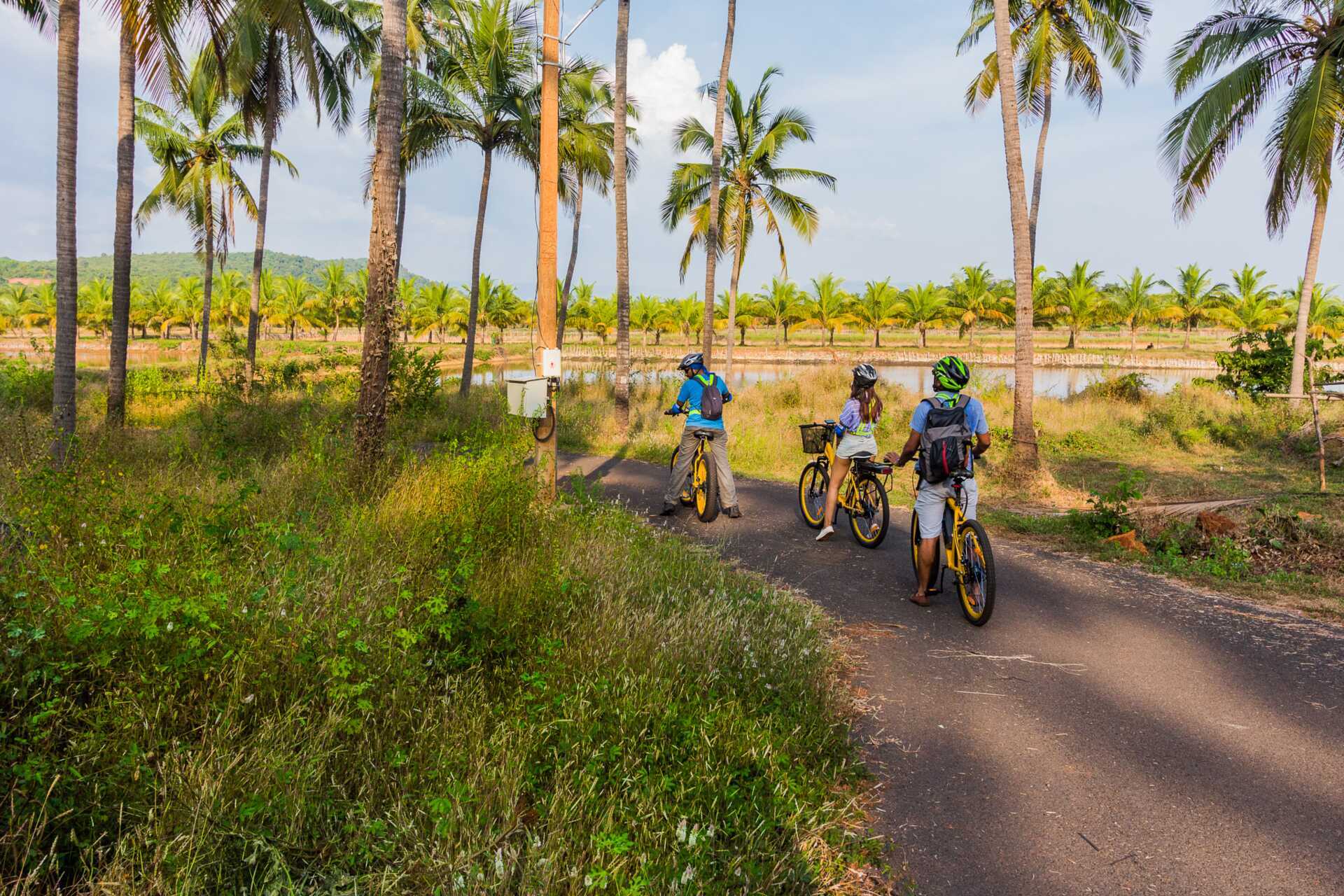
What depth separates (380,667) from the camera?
3.28 metres

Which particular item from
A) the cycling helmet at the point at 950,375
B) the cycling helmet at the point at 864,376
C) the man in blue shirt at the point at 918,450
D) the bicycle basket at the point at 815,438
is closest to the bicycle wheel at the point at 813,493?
the bicycle basket at the point at 815,438

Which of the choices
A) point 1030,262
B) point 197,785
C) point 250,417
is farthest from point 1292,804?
point 250,417

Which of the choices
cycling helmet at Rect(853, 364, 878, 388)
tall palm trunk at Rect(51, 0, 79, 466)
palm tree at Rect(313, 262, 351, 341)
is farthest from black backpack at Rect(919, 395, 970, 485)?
palm tree at Rect(313, 262, 351, 341)

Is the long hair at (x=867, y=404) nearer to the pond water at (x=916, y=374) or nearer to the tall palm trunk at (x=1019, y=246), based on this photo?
the tall palm trunk at (x=1019, y=246)

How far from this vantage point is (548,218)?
23.9ft

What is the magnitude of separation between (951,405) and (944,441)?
0.33 metres

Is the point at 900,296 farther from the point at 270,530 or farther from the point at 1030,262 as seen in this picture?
the point at 270,530

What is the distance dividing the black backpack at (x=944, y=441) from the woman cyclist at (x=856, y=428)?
5.29ft

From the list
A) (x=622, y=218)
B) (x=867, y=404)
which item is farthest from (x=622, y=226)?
(x=867, y=404)

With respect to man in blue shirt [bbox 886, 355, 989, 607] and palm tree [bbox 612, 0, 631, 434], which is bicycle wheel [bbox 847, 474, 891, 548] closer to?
man in blue shirt [bbox 886, 355, 989, 607]

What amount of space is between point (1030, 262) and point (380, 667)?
11645 mm

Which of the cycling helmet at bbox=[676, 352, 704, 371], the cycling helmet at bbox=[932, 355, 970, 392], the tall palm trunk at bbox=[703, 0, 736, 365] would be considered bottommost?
the cycling helmet at bbox=[932, 355, 970, 392]

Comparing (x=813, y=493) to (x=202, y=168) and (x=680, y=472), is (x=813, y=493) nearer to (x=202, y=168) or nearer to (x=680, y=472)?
(x=680, y=472)

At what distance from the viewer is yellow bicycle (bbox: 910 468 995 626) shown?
206 inches
